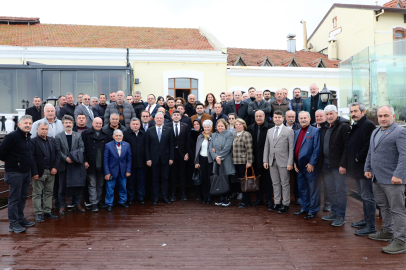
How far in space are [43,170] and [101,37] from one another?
11.5 meters

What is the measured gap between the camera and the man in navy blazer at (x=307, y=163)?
5.07 m

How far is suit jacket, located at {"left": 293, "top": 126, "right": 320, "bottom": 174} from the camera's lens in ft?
16.5

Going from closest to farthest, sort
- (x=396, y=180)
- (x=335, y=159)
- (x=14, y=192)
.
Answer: (x=396, y=180) → (x=14, y=192) → (x=335, y=159)

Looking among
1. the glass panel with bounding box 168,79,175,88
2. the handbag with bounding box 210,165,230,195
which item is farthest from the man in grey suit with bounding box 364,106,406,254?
the glass panel with bounding box 168,79,175,88

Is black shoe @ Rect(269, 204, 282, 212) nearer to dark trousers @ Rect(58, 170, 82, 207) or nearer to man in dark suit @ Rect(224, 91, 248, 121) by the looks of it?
man in dark suit @ Rect(224, 91, 248, 121)

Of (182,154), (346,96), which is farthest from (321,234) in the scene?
(346,96)

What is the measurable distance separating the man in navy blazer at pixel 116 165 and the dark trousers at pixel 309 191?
3202 mm

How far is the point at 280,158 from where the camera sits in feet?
17.8

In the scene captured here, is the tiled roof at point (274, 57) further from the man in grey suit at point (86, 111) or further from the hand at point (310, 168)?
Answer: the hand at point (310, 168)

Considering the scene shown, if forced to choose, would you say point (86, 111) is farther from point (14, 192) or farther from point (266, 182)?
point (266, 182)

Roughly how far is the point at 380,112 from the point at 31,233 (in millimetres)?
5117

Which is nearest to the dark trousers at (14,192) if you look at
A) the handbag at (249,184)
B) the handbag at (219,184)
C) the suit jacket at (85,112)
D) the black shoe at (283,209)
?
the suit jacket at (85,112)

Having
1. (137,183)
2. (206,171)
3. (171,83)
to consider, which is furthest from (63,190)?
(171,83)

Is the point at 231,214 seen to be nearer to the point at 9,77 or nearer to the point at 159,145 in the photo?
the point at 159,145
